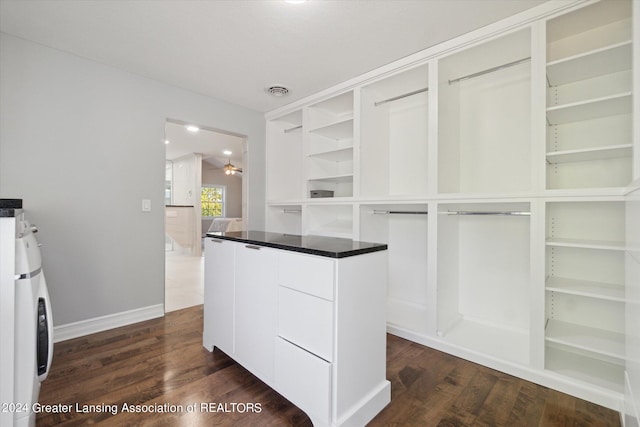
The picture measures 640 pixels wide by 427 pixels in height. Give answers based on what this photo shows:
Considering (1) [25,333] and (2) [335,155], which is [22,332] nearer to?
(1) [25,333]

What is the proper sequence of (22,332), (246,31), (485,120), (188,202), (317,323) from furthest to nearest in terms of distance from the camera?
1. (188,202)
2. (485,120)
3. (246,31)
4. (317,323)
5. (22,332)

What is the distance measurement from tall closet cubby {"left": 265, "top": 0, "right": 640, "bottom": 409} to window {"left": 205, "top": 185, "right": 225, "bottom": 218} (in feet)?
25.8

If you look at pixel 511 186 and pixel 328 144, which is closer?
pixel 511 186

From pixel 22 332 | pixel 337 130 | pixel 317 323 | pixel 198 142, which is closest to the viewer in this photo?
pixel 22 332

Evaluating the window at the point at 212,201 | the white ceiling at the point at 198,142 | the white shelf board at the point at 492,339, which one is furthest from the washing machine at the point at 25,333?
the window at the point at 212,201

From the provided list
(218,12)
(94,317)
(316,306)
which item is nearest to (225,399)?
(316,306)

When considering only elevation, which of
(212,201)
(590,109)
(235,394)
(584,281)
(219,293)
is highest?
(590,109)

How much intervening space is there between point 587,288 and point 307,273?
175cm

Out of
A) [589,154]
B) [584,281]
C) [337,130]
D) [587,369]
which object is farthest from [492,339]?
[337,130]

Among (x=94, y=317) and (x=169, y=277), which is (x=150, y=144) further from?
(x=169, y=277)

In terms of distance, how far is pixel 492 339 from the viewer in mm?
2223

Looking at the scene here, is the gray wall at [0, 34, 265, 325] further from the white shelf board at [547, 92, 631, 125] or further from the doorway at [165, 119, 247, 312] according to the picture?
the white shelf board at [547, 92, 631, 125]

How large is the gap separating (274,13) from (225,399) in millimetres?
2415

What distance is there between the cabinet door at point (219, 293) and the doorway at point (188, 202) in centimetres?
128
